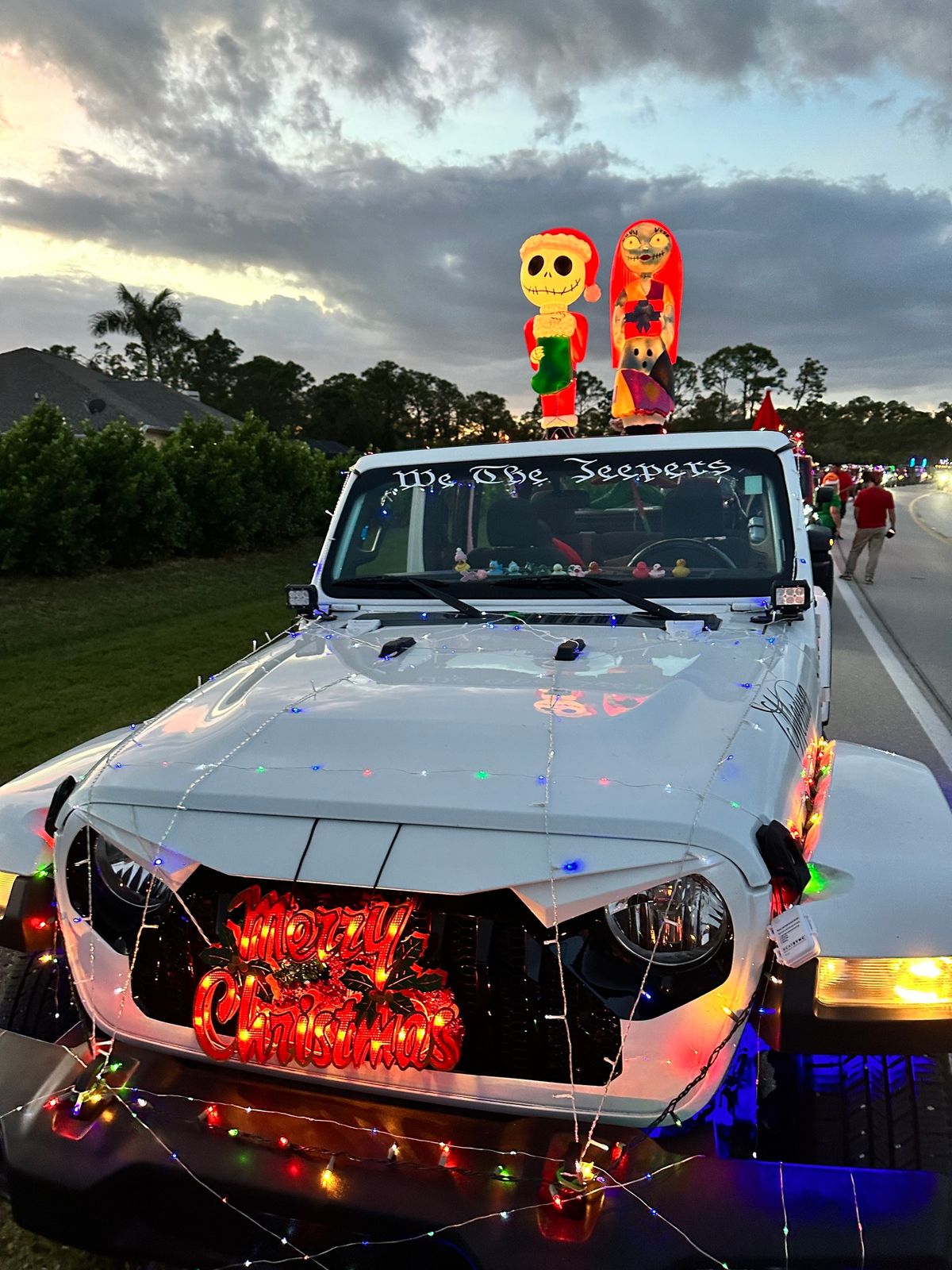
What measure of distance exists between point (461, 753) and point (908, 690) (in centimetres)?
695

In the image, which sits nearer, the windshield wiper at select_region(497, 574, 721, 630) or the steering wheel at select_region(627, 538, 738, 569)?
the windshield wiper at select_region(497, 574, 721, 630)

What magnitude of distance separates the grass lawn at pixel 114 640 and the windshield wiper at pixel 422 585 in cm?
63

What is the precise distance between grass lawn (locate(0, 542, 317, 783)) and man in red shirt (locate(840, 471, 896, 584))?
9.02 metres

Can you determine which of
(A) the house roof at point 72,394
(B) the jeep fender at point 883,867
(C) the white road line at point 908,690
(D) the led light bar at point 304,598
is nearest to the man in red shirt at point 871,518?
(C) the white road line at point 908,690

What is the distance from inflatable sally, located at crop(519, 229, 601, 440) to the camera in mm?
8750

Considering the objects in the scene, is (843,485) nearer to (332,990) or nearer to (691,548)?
(691,548)

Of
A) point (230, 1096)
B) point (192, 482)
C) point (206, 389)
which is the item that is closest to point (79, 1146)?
point (230, 1096)

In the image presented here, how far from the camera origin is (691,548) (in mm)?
3625

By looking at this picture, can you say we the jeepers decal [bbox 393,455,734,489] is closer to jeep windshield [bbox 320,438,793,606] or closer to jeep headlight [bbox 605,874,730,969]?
jeep windshield [bbox 320,438,793,606]

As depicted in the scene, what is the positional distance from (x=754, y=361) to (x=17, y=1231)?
97937mm

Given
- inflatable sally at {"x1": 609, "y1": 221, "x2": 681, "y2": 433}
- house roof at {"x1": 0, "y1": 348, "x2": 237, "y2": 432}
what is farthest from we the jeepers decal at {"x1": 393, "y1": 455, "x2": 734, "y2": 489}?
house roof at {"x1": 0, "y1": 348, "x2": 237, "y2": 432}

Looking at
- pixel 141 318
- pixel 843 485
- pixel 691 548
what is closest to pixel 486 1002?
pixel 691 548

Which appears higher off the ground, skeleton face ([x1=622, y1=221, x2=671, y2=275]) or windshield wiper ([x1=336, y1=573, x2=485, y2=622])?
skeleton face ([x1=622, y1=221, x2=671, y2=275])

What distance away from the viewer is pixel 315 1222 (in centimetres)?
172
